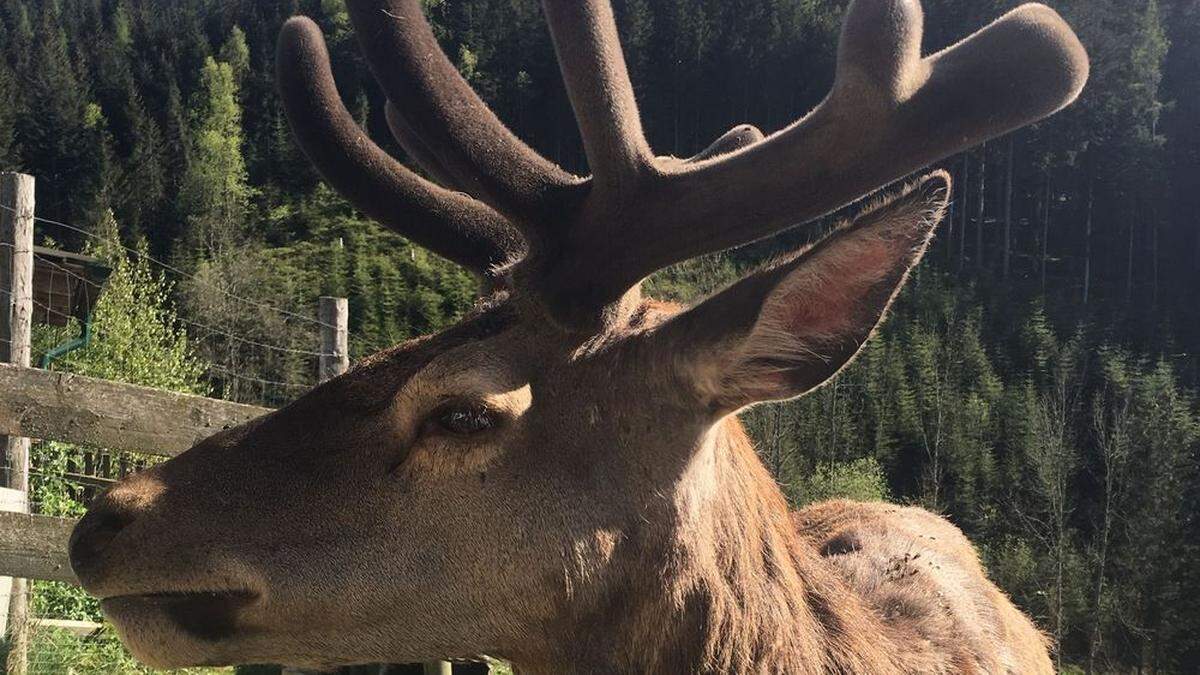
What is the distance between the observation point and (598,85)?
234 centimetres

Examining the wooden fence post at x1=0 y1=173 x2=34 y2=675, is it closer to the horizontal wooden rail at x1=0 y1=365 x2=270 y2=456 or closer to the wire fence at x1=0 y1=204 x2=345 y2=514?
the wire fence at x1=0 y1=204 x2=345 y2=514

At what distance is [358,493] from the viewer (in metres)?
2.26

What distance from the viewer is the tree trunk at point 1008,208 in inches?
2530

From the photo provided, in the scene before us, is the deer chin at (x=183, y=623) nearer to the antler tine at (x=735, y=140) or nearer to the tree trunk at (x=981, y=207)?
the antler tine at (x=735, y=140)

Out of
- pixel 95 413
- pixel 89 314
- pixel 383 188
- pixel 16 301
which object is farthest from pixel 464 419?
pixel 89 314

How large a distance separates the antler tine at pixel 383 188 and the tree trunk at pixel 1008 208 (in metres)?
65.9

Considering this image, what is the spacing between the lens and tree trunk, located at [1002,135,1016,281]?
6425 centimetres

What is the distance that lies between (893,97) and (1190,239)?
242 ft

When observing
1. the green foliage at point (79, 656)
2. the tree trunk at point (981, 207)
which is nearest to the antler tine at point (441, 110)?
the green foliage at point (79, 656)

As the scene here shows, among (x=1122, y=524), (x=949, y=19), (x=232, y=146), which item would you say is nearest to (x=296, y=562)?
(x=1122, y=524)

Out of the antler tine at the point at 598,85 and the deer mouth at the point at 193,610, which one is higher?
the antler tine at the point at 598,85

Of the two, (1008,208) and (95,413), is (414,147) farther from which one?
(1008,208)

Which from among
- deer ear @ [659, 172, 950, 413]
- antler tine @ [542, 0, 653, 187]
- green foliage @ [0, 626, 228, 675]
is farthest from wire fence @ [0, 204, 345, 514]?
deer ear @ [659, 172, 950, 413]

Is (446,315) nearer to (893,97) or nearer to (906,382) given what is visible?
(906,382)
